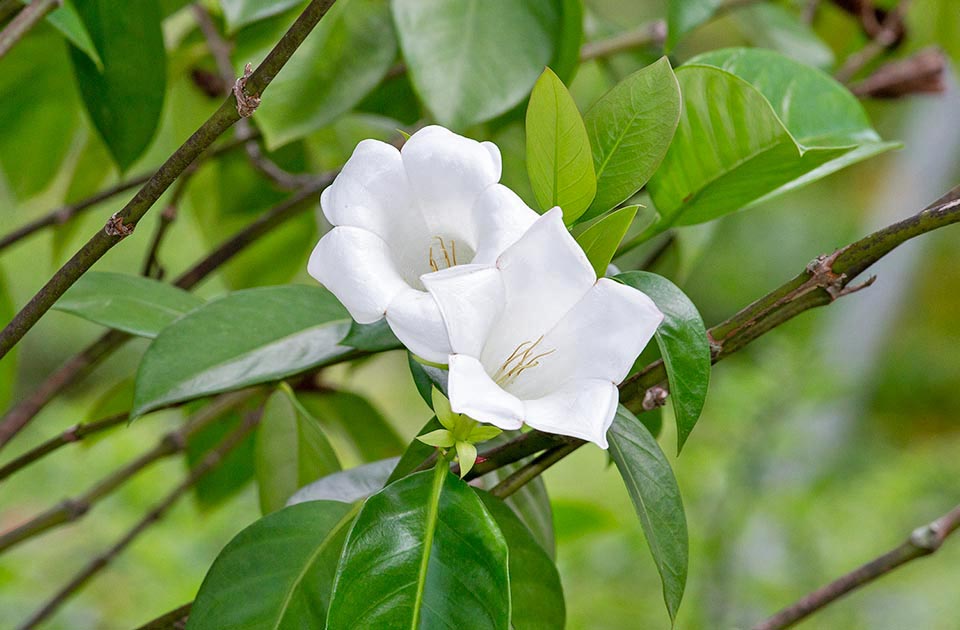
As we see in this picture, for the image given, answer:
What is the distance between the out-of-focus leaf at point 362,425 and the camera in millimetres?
647

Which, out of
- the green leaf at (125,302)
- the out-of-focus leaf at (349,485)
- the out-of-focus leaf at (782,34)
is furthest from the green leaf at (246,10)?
the out-of-focus leaf at (782,34)

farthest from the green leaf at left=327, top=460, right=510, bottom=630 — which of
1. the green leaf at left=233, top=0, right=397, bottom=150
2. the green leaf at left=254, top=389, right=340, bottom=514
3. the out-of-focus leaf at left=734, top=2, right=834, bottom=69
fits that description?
the out-of-focus leaf at left=734, top=2, right=834, bottom=69

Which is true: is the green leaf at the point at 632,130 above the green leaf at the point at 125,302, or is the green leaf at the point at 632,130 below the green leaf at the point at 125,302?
below

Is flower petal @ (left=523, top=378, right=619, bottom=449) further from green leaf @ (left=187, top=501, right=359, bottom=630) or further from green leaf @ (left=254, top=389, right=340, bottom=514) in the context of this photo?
green leaf @ (left=254, top=389, right=340, bottom=514)

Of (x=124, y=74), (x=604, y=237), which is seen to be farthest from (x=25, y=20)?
(x=604, y=237)

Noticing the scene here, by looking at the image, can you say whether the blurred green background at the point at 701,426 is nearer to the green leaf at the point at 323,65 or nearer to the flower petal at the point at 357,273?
the green leaf at the point at 323,65

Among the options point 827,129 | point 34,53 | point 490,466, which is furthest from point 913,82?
point 34,53

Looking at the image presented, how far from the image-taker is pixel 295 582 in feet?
1.10

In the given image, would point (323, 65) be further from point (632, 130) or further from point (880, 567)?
point (880, 567)

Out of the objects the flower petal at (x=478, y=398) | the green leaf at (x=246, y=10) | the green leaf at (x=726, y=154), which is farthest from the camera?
the green leaf at (x=246, y=10)

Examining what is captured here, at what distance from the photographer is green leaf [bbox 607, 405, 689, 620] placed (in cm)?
31

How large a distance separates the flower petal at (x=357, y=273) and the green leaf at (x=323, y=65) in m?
0.23

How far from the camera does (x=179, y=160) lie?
0.28 m

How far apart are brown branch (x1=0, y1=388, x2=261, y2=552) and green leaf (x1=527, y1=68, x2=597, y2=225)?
34 cm
